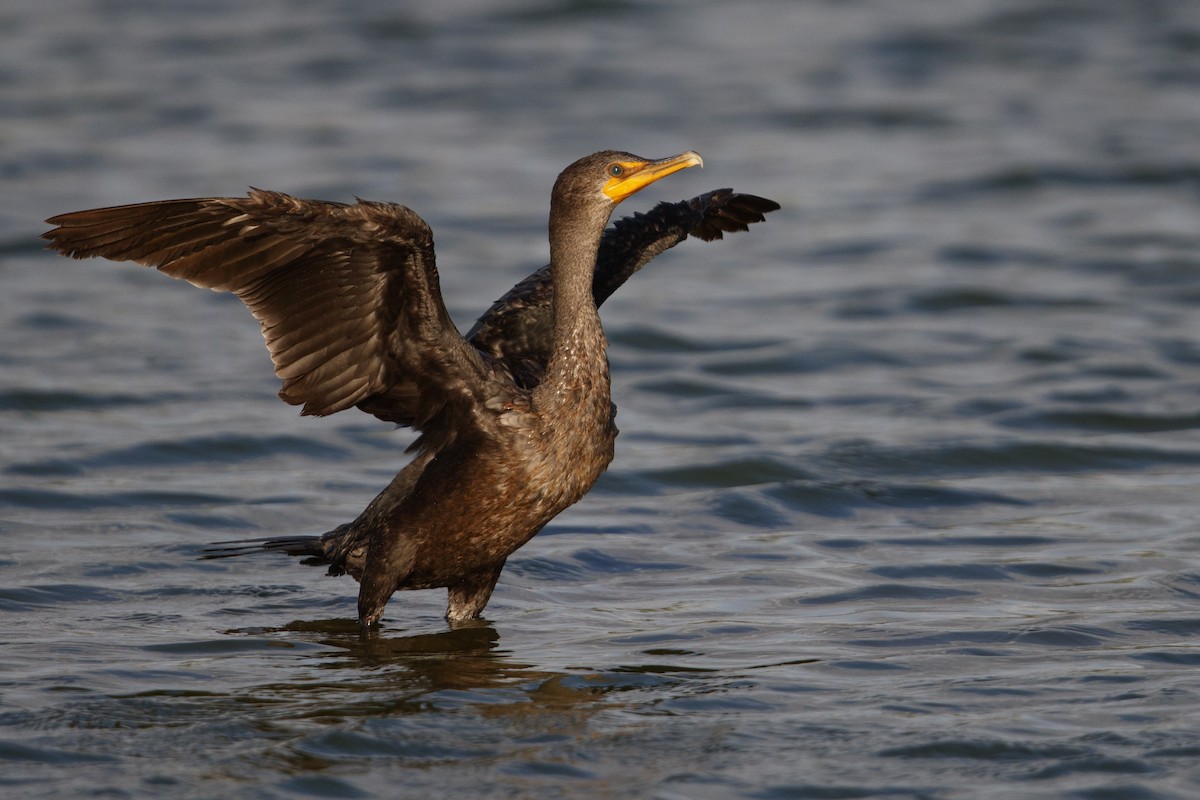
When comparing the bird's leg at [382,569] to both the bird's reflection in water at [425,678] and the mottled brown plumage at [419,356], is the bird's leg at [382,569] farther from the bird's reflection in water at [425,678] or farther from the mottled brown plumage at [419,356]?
the bird's reflection in water at [425,678]

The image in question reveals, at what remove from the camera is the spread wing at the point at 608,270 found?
753 cm

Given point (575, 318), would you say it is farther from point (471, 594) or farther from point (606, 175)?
point (471, 594)

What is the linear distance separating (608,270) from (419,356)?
58.1 inches

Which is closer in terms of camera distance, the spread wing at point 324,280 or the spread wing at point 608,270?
the spread wing at point 324,280

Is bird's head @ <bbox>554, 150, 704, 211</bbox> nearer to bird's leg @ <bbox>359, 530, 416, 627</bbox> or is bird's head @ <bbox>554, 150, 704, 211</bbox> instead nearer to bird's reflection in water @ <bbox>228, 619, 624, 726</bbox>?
bird's leg @ <bbox>359, 530, 416, 627</bbox>

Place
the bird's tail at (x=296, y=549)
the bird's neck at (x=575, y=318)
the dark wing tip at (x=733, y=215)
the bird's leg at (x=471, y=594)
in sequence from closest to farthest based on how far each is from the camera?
the bird's neck at (x=575, y=318) → the bird's leg at (x=471, y=594) → the bird's tail at (x=296, y=549) → the dark wing tip at (x=733, y=215)

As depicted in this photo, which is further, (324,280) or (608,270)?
(608,270)

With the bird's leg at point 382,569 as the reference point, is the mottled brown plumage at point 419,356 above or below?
above

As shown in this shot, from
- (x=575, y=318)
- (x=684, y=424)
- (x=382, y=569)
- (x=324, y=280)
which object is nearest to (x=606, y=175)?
(x=575, y=318)

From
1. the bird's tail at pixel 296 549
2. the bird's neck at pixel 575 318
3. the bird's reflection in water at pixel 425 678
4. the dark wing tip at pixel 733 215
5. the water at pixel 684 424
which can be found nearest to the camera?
the water at pixel 684 424

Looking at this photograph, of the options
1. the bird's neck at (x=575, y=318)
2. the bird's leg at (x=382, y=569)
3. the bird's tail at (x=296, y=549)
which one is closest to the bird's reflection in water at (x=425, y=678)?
the bird's leg at (x=382, y=569)

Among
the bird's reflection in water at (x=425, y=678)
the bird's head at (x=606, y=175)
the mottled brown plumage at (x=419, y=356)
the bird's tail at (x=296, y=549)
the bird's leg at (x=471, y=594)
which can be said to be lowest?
the bird's reflection in water at (x=425, y=678)

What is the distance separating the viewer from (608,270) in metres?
7.85

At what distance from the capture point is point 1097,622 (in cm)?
701
